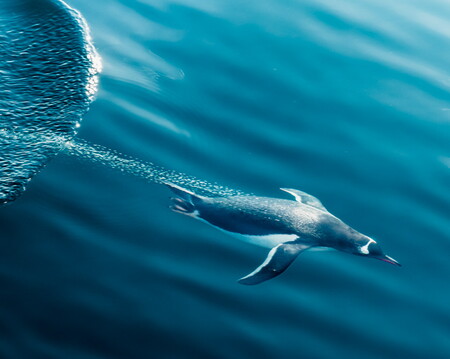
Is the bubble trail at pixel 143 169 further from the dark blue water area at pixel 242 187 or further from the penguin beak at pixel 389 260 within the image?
the penguin beak at pixel 389 260

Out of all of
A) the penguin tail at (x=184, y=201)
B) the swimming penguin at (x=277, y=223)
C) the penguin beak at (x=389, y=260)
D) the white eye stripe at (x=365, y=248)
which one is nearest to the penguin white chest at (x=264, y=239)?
the swimming penguin at (x=277, y=223)

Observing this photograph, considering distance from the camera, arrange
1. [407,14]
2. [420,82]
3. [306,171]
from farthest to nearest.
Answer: [407,14] < [420,82] < [306,171]

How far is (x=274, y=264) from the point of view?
454 cm

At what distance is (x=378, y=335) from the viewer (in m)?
4.29

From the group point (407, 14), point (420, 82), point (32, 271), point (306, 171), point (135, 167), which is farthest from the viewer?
point (407, 14)

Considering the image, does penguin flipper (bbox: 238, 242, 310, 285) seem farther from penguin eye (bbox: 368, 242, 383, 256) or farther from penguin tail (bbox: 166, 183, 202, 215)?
penguin tail (bbox: 166, 183, 202, 215)

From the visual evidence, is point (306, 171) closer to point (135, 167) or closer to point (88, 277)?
point (135, 167)

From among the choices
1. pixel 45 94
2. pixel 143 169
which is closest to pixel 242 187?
pixel 143 169

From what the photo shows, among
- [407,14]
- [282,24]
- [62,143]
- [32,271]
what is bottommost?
[32,271]

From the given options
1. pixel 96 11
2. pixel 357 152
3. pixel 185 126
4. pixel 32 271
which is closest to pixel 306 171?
pixel 357 152

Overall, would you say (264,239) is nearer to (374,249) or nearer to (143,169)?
(374,249)

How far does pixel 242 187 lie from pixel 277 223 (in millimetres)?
548

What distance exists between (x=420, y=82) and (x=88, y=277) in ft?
15.9

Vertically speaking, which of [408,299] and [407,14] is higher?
[407,14]
